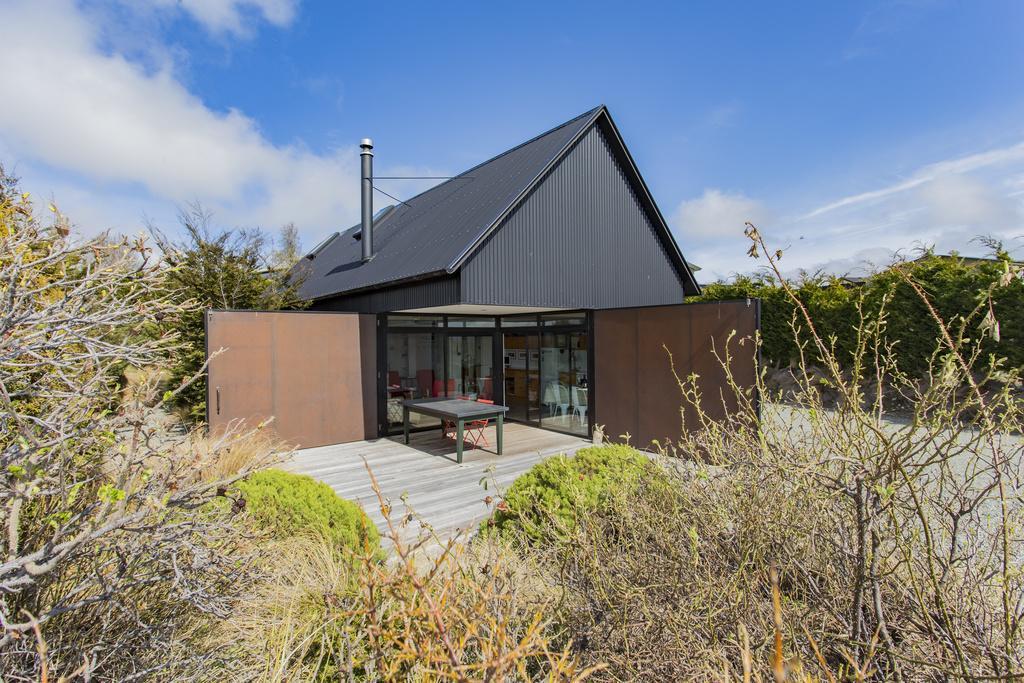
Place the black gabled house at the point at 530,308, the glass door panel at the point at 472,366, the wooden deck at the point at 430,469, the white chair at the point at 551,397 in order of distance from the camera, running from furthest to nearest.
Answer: the glass door panel at the point at 472,366, the white chair at the point at 551,397, the black gabled house at the point at 530,308, the wooden deck at the point at 430,469

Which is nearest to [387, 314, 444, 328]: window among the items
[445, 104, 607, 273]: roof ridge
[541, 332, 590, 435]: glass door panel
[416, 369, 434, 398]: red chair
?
[416, 369, 434, 398]: red chair

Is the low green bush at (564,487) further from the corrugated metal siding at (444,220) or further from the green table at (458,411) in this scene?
the corrugated metal siding at (444,220)

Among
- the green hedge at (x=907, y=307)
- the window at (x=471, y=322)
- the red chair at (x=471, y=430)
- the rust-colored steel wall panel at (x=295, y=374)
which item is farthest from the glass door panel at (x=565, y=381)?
the green hedge at (x=907, y=307)

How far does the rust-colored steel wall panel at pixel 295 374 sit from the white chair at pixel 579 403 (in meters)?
4.33

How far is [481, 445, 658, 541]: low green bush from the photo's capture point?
3.63 meters

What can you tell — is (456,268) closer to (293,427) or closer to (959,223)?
(293,427)

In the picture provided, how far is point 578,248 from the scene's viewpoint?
9.77 m

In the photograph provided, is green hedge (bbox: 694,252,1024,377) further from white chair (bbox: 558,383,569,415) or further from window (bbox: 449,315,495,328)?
window (bbox: 449,315,495,328)

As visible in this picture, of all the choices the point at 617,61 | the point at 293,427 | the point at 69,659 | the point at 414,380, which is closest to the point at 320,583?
the point at 69,659

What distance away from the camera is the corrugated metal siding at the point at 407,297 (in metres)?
8.27

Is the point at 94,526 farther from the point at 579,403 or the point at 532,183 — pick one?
the point at 579,403

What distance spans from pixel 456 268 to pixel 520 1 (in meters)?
5.27

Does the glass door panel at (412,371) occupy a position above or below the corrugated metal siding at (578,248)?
below

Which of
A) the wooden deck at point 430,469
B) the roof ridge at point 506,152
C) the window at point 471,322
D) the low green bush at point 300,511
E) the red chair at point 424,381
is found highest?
the roof ridge at point 506,152
